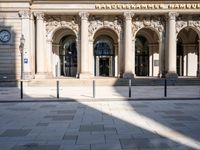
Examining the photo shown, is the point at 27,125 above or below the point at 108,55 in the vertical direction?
below

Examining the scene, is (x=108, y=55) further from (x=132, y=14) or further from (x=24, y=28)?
(x=24, y=28)

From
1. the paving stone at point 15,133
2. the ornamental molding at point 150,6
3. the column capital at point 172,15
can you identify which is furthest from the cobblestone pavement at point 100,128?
the column capital at point 172,15

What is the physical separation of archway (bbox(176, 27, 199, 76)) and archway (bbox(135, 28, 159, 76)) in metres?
3.26

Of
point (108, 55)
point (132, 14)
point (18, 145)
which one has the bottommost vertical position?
point (18, 145)

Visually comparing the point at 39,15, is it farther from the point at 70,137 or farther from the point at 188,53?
the point at 70,137

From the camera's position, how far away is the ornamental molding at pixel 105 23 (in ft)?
123

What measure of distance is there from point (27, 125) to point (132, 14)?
85.7 feet

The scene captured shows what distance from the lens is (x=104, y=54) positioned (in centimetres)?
4356

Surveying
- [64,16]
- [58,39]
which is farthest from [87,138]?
[58,39]

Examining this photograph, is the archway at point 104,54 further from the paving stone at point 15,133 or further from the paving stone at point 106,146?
the paving stone at point 106,146

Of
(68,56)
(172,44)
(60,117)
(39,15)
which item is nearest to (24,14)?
(39,15)

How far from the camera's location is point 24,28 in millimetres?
34250

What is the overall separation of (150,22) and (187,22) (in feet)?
12.6

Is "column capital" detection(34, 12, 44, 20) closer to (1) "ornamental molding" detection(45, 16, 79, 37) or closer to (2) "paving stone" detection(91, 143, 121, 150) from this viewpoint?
(1) "ornamental molding" detection(45, 16, 79, 37)
